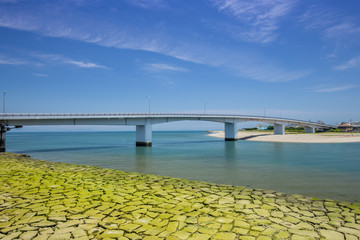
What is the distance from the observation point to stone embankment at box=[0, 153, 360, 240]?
6.05m

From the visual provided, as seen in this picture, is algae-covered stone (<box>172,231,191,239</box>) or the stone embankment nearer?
algae-covered stone (<box>172,231,191,239</box>)

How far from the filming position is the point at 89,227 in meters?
6.39

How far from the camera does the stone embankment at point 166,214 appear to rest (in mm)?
6046

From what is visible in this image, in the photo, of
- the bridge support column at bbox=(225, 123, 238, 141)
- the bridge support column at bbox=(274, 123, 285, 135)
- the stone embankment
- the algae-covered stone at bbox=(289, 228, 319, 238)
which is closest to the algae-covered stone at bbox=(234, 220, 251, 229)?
the stone embankment

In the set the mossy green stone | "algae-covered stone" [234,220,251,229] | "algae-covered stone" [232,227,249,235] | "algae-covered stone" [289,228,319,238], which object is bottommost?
"algae-covered stone" [289,228,319,238]

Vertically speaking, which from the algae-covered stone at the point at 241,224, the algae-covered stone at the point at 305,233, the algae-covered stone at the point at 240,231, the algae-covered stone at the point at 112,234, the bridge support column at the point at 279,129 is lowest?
the algae-covered stone at the point at 305,233

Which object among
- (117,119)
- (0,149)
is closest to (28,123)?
(0,149)

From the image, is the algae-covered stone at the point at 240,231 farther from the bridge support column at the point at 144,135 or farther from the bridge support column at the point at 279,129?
the bridge support column at the point at 279,129

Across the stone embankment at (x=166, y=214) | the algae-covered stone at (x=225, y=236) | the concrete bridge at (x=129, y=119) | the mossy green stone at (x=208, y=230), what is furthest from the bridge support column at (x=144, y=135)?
the algae-covered stone at (x=225, y=236)

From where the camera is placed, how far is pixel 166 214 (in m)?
7.42

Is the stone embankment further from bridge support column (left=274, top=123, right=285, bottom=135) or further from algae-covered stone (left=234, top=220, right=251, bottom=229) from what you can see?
bridge support column (left=274, top=123, right=285, bottom=135)

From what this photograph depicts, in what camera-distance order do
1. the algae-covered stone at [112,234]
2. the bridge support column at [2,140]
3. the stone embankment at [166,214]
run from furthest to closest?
the bridge support column at [2,140], the stone embankment at [166,214], the algae-covered stone at [112,234]

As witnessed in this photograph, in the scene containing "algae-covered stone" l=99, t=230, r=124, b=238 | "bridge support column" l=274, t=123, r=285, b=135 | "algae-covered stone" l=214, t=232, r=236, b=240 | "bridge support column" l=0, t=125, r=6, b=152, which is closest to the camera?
"algae-covered stone" l=214, t=232, r=236, b=240

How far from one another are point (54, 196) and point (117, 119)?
40169 mm
